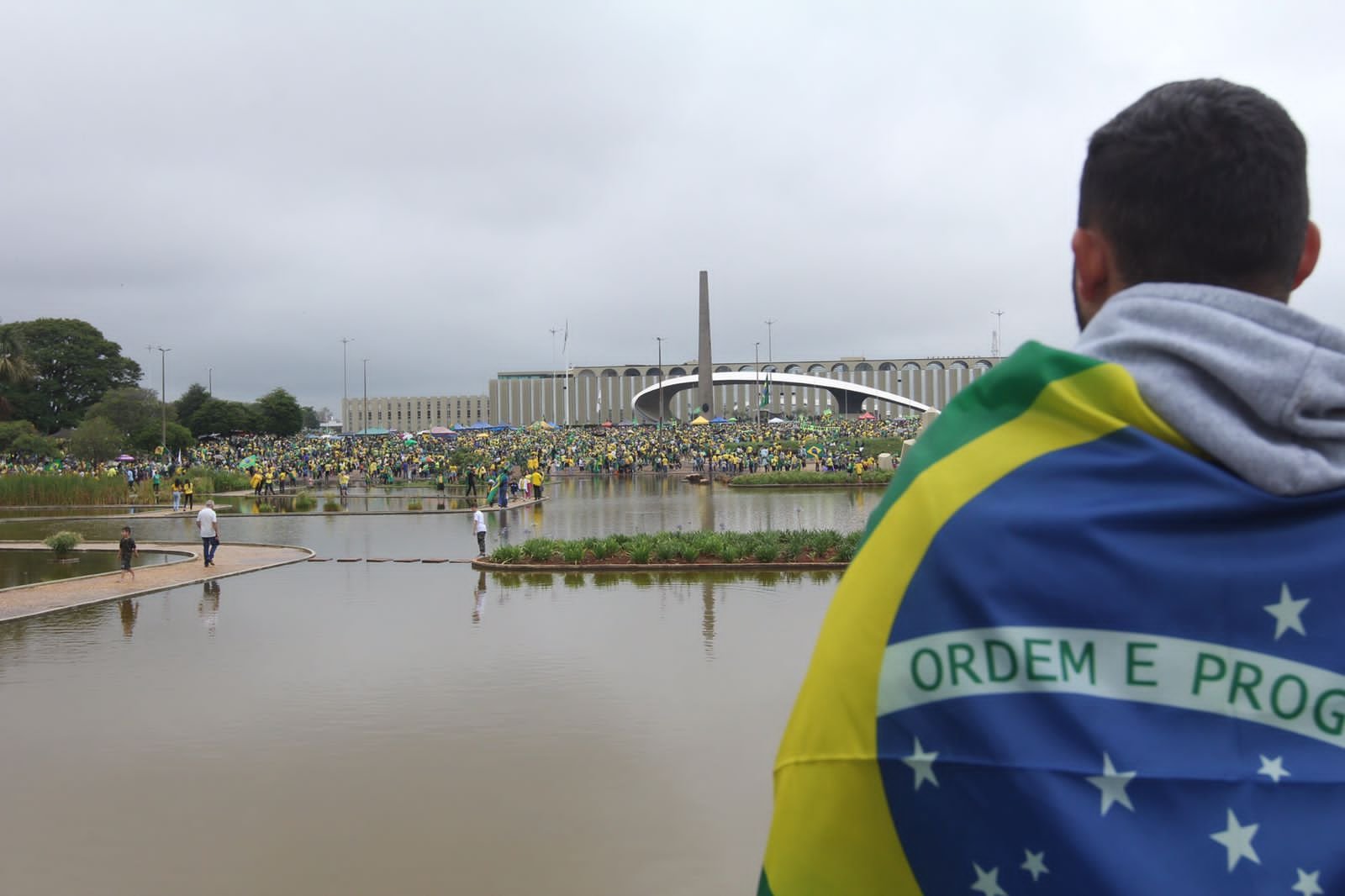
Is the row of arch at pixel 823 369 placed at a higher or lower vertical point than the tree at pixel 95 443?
higher

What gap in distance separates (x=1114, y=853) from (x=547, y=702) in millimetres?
8942

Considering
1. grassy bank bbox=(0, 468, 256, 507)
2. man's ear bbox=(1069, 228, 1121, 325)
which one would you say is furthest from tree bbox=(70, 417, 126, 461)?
man's ear bbox=(1069, 228, 1121, 325)

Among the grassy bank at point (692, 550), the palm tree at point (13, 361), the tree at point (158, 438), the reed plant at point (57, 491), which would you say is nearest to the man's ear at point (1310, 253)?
the grassy bank at point (692, 550)

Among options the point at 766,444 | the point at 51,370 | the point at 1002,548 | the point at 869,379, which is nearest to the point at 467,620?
the point at 1002,548

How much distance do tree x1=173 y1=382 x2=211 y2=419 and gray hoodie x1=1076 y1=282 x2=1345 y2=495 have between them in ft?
325

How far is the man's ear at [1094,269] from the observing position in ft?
3.97

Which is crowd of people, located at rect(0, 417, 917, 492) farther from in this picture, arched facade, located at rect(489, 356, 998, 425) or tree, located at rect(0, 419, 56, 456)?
arched facade, located at rect(489, 356, 998, 425)

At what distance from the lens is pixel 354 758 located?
26.2ft

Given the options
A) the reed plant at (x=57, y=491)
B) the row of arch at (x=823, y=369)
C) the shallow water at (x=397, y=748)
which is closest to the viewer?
the shallow water at (x=397, y=748)

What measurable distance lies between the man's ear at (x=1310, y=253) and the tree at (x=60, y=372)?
302 feet

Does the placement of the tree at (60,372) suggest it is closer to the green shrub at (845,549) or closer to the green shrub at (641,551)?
the green shrub at (641,551)

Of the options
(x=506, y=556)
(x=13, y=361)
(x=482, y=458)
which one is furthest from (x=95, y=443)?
(x=506, y=556)

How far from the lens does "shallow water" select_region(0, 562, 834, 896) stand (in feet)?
20.1

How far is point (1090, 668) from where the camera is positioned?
0.99m
